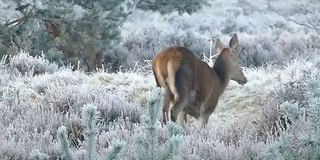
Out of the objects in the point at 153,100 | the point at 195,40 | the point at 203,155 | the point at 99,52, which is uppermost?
the point at 153,100

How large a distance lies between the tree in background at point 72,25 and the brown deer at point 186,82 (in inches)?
77.0

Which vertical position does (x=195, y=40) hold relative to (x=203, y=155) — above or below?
below

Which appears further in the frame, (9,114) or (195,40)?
(195,40)

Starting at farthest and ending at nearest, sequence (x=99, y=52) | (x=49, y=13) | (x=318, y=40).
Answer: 1. (x=318, y=40)
2. (x=99, y=52)
3. (x=49, y=13)

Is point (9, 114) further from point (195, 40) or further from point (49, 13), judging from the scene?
point (195, 40)

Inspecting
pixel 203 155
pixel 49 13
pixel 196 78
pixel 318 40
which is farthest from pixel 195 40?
pixel 203 155

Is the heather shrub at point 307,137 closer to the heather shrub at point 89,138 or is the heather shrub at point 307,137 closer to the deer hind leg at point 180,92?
the heather shrub at point 89,138

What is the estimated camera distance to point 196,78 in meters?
7.65

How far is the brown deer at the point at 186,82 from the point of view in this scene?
23.8 ft

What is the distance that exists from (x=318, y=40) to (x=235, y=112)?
11466mm

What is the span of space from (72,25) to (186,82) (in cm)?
338

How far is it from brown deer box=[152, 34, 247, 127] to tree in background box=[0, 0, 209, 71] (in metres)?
1.96

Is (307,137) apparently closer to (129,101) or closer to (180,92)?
(180,92)

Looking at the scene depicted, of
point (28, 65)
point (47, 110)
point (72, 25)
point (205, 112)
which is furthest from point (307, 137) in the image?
point (28, 65)
